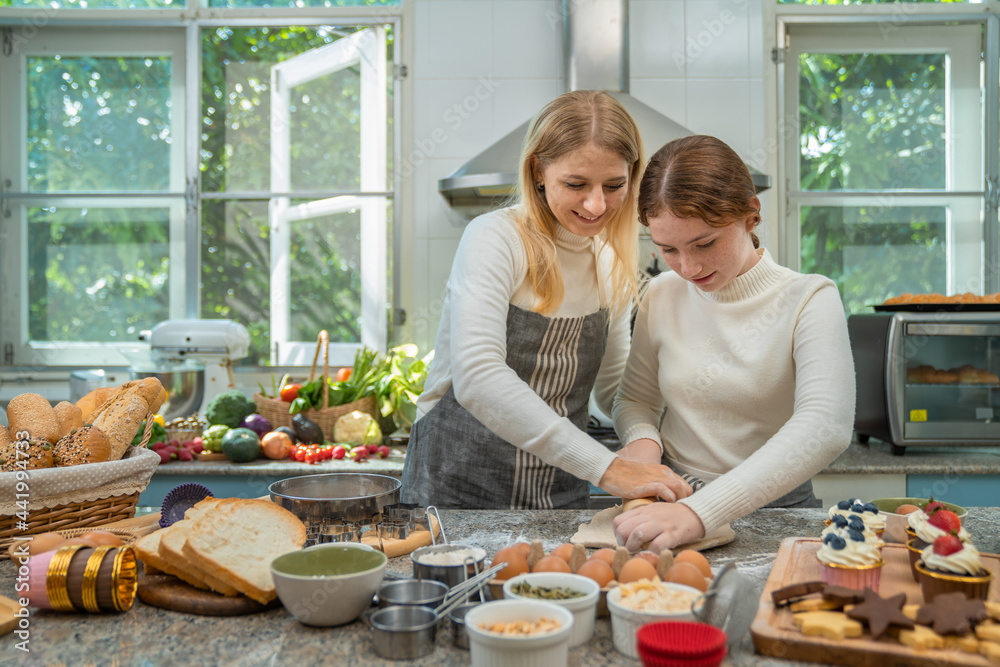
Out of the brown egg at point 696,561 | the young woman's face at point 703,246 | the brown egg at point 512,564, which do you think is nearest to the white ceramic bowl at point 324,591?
the brown egg at point 512,564

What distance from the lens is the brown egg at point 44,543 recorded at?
3.01 ft

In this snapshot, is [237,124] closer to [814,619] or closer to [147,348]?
[147,348]

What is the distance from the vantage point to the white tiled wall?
3.04m

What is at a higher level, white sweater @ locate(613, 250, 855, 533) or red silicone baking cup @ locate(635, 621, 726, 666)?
white sweater @ locate(613, 250, 855, 533)

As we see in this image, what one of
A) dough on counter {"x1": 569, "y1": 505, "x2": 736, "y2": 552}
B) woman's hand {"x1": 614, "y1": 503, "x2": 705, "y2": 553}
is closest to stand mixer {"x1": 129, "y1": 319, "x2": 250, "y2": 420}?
dough on counter {"x1": 569, "y1": 505, "x2": 736, "y2": 552}

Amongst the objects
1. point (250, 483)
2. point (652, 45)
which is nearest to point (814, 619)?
point (250, 483)

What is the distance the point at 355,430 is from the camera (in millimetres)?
2598

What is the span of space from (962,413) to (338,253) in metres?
2.48

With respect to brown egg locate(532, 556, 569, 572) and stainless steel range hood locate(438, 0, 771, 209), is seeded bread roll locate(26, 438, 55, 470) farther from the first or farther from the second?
stainless steel range hood locate(438, 0, 771, 209)

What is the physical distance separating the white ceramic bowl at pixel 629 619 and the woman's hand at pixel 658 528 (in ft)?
0.82

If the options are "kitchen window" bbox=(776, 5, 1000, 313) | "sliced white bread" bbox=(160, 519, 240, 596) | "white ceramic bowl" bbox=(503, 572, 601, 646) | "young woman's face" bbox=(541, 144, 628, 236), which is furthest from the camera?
"kitchen window" bbox=(776, 5, 1000, 313)

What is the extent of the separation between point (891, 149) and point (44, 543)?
11.0 ft

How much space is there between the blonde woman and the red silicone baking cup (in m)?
0.45

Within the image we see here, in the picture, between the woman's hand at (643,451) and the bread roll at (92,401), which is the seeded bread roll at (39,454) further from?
the woman's hand at (643,451)
